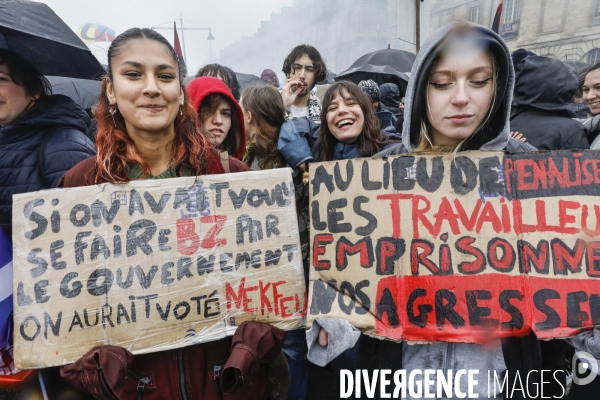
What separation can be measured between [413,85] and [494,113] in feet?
1.25

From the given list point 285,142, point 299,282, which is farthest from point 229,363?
point 285,142

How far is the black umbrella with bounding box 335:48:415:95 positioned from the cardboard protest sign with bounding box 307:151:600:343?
6.84m

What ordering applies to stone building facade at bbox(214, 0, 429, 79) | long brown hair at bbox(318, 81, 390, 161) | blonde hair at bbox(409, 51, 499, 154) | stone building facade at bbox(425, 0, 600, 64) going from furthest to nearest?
stone building facade at bbox(214, 0, 429, 79) → stone building facade at bbox(425, 0, 600, 64) → long brown hair at bbox(318, 81, 390, 161) → blonde hair at bbox(409, 51, 499, 154)

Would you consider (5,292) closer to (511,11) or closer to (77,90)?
(77,90)

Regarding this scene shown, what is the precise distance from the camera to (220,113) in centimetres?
260

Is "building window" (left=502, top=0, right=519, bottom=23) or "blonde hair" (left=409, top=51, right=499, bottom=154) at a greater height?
"building window" (left=502, top=0, right=519, bottom=23)

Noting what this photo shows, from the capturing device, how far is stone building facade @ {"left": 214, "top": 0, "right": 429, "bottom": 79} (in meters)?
49.3

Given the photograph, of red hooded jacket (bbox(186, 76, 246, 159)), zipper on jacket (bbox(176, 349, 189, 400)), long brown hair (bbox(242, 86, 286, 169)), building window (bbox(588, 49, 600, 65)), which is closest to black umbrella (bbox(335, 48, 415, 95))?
long brown hair (bbox(242, 86, 286, 169))

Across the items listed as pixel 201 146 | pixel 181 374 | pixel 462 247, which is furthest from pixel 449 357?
pixel 201 146

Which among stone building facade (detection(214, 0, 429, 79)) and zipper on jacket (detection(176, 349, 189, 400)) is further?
stone building facade (detection(214, 0, 429, 79))

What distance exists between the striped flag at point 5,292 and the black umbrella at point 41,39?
3.90ft

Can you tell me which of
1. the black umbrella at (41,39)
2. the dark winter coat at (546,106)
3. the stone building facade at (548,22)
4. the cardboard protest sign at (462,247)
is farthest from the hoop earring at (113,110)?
the stone building facade at (548,22)

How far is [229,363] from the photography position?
1.36m

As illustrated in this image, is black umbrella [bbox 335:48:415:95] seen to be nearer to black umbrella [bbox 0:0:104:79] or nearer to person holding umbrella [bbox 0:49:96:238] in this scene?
black umbrella [bbox 0:0:104:79]
